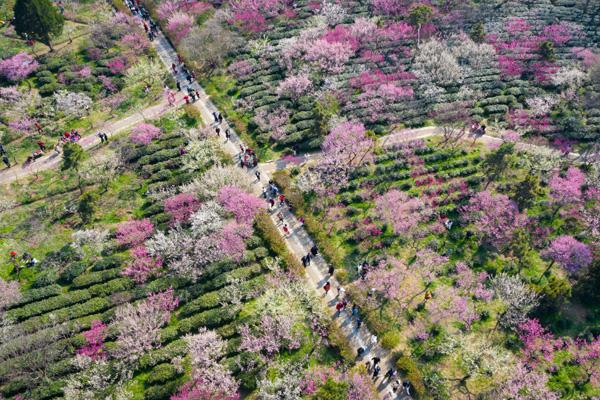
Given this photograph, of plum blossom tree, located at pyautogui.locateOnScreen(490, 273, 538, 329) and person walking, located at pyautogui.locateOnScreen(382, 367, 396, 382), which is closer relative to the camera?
person walking, located at pyautogui.locateOnScreen(382, 367, 396, 382)

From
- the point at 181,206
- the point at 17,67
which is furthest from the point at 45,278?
the point at 17,67

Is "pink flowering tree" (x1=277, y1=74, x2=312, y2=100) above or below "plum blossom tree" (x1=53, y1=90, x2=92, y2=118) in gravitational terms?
below

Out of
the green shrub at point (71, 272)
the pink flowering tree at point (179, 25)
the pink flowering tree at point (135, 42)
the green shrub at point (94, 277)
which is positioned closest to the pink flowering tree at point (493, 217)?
the green shrub at point (94, 277)

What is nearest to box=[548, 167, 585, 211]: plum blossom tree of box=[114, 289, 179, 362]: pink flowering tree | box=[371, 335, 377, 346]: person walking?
box=[371, 335, 377, 346]: person walking

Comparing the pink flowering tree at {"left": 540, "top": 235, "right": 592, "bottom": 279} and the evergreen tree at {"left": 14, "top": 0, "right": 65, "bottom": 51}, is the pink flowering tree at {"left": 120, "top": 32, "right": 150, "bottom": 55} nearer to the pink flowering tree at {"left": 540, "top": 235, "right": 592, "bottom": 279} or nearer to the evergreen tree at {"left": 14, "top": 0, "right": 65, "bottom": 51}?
the evergreen tree at {"left": 14, "top": 0, "right": 65, "bottom": 51}

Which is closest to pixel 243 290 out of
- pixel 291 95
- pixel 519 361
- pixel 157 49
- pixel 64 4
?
pixel 519 361

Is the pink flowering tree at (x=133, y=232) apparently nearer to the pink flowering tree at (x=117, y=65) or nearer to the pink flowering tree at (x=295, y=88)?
the pink flowering tree at (x=295, y=88)

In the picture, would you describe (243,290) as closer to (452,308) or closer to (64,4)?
(452,308)
